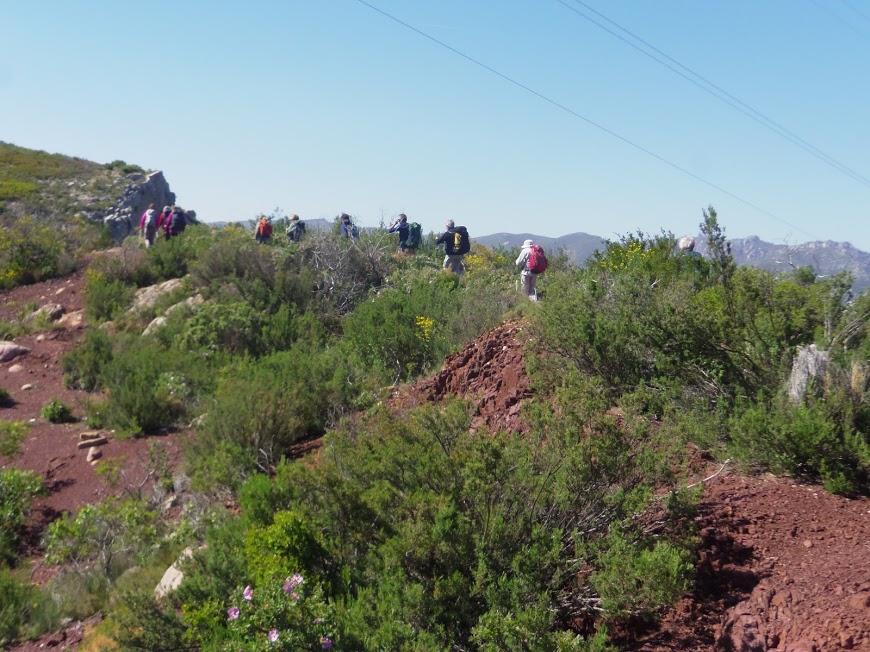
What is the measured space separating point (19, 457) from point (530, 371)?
7764 mm

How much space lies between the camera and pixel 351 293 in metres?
16.1

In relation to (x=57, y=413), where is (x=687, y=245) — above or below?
above

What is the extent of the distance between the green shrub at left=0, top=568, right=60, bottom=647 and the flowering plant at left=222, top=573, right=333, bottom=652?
3.40 metres

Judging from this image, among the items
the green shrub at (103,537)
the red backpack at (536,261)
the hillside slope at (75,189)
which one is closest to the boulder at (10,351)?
the green shrub at (103,537)

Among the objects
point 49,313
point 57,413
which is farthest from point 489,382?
point 49,313

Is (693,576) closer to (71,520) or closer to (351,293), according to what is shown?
(71,520)

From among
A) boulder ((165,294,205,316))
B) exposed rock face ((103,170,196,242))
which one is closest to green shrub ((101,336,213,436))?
boulder ((165,294,205,316))

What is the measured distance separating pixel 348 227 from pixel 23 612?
1458 cm

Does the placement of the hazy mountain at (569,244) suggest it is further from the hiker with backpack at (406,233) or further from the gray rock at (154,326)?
the gray rock at (154,326)

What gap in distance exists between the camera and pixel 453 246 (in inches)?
685

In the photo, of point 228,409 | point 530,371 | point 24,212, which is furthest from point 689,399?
point 24,212

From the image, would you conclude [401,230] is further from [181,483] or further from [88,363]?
[181,483]

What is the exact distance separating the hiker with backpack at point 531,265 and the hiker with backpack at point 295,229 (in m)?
7.81

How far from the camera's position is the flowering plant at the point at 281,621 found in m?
3.53
